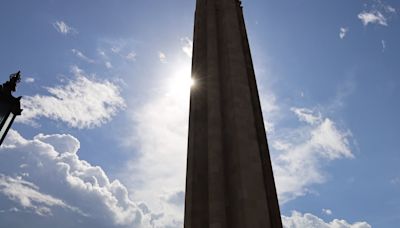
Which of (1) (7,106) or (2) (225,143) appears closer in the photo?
(1) (7,106)

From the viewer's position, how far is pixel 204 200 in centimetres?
1098

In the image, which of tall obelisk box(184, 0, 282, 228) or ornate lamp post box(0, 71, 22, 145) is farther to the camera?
tall obelisk box(184, 0, 282, 228)

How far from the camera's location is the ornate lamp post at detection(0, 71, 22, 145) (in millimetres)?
7370

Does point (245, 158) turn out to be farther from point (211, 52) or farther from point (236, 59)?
point (211, 52)

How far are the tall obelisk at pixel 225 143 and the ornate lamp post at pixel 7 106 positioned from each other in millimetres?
6023

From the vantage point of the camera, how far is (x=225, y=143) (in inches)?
452

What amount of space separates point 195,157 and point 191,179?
2.88ft

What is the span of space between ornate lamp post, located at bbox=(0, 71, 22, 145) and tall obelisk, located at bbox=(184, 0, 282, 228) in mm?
6023

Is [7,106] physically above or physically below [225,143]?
below

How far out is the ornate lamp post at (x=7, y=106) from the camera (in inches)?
290

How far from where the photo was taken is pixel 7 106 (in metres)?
7.47

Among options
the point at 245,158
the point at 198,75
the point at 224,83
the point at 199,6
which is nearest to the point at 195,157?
the point at 245,158

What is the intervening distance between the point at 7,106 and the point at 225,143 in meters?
6.82

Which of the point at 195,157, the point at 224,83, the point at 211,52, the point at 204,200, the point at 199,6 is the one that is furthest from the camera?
the point at 199,6
